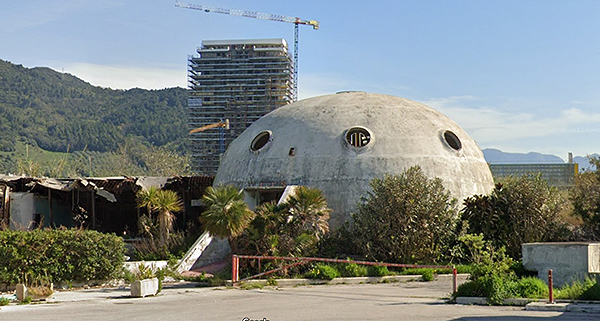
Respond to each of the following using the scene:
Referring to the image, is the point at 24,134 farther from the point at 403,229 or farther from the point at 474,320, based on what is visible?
the point at 474,320

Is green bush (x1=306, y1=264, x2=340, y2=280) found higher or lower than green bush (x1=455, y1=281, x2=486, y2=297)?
lower

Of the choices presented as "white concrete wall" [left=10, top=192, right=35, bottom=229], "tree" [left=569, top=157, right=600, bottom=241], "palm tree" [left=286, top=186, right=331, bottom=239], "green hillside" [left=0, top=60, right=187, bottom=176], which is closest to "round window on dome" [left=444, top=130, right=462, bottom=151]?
"tree" [left=569, top=157, right=600, bottom=241]

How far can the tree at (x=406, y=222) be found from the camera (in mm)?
24031

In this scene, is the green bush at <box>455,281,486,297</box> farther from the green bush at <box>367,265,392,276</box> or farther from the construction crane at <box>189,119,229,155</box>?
the construction crane at <box>189,119,229,155</box>

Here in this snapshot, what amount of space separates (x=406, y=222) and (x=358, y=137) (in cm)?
692

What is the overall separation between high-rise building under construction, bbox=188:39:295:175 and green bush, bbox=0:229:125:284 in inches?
4601

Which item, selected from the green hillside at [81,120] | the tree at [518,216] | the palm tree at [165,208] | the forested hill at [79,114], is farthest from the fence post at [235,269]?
the forested hill at [79,114]

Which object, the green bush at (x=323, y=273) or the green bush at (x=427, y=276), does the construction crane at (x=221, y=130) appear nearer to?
the green bush at (x=323, y=273)

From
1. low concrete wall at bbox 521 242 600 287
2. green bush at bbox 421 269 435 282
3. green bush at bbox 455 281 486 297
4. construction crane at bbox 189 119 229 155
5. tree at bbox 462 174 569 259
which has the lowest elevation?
green bush at bbox 421 269 435 282

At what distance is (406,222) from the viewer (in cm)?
2398

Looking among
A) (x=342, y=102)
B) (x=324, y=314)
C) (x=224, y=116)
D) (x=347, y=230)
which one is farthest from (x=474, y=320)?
(x=224, y=116)

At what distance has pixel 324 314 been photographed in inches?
569

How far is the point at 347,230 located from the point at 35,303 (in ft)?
38.8

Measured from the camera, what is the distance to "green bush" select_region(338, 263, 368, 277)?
22.4m
